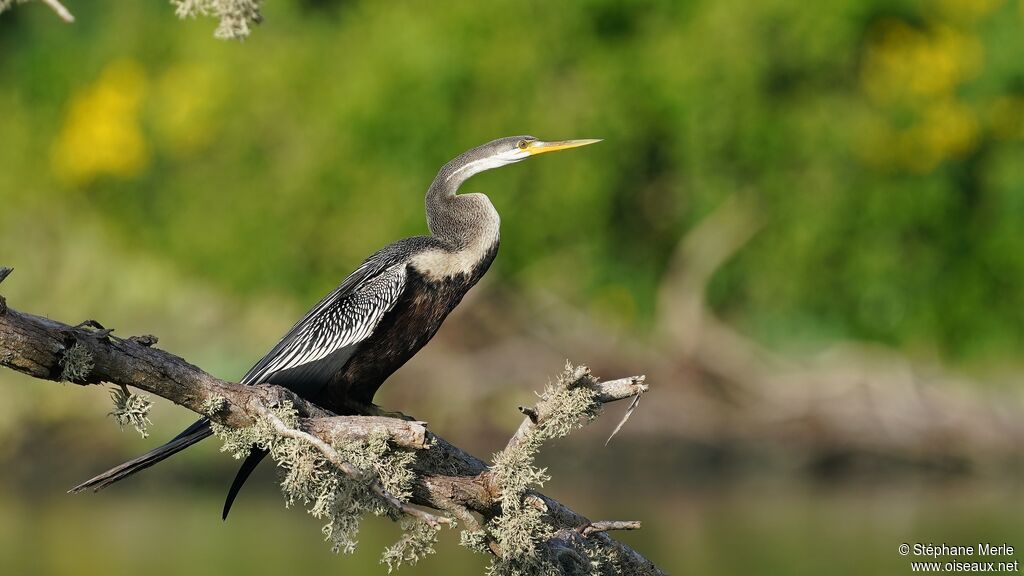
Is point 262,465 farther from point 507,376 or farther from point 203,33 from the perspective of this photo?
point 203,33

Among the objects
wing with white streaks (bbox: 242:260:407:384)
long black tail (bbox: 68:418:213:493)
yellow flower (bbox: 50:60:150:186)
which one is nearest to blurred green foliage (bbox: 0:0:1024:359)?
yellow flower (bbox: 50:60:150:186)

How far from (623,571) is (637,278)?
10.6 meters

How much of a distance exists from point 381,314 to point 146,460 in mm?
1178

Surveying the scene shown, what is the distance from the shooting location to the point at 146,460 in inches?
156

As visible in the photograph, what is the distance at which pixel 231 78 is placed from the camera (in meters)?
15.8

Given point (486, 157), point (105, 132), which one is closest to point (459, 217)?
point (486, 157)

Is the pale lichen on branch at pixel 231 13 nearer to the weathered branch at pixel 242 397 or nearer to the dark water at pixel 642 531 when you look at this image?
the weathered branch at pixel 242 397

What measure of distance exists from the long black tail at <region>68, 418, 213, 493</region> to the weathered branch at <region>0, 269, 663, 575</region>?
19 centimetres

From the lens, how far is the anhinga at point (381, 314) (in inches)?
194

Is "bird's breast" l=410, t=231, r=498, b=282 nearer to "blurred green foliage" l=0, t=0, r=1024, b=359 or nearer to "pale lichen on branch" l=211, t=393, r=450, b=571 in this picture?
"pale lichen on branch" l=211, t=393, r=450, b=571

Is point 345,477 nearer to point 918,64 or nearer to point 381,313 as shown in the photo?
point 381,313

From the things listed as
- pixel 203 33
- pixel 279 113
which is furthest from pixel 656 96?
pixel 203 33

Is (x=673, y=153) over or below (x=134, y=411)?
over

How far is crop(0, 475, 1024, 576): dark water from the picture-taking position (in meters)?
9.73
